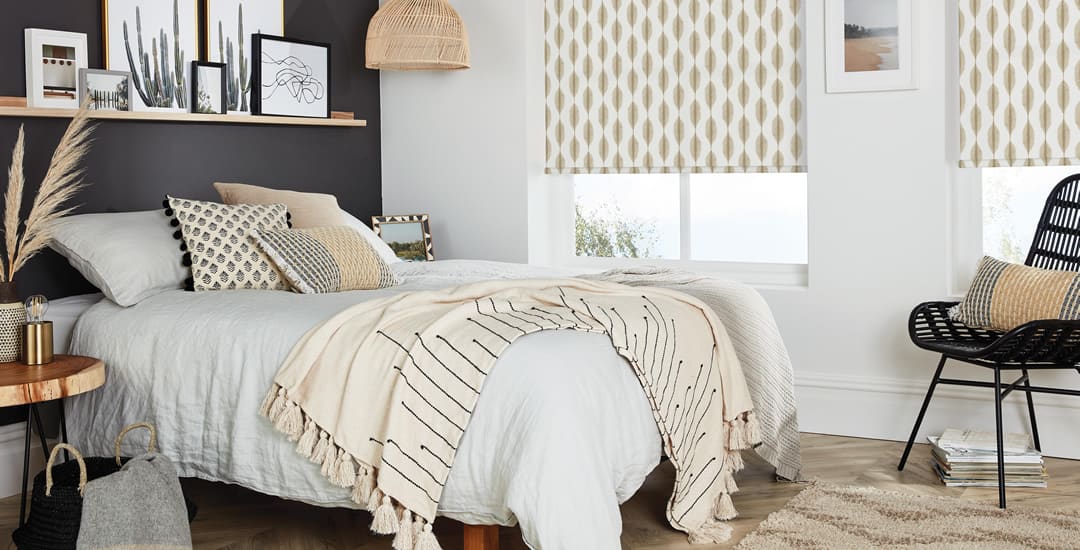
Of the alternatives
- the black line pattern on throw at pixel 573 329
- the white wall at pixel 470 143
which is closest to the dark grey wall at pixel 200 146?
the white wall at pixel 470 143

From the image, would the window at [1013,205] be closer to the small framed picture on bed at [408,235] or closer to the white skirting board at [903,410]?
the white skirting board at [903,410]

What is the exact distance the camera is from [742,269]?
186 inches

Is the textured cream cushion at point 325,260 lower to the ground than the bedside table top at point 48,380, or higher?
higher

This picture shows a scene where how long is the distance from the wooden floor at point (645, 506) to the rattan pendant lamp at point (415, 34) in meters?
1.99

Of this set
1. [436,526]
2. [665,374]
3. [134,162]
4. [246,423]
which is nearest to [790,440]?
[665,374]

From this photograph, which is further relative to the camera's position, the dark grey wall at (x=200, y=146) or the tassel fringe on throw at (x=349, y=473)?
the dark grey wall at (x=200, y=146)

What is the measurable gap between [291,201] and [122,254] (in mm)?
768

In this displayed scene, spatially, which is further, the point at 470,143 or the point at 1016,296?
the point at 470,143

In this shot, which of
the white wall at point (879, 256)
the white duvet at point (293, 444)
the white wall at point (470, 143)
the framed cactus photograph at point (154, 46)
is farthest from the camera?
the white wall at point (470, 143)

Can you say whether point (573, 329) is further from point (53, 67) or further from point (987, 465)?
point (53, 67)

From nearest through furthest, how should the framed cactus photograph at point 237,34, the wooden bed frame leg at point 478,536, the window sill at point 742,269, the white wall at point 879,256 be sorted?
the wooden bed frame leg at point 478,536
the white wall at point 879,256
the framed cactus photograph at point 237,34
the window sill at point 742,269

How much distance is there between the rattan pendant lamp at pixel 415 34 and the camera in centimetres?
457

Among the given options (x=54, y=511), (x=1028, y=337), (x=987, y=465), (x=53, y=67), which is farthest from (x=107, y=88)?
(x=987, y=465)

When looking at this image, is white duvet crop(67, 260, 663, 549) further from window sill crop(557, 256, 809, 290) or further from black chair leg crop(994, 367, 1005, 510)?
window sill crop(557, 256, 809, 290)
